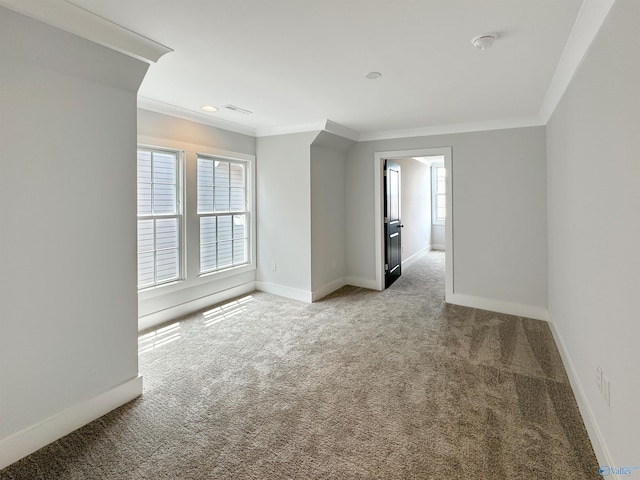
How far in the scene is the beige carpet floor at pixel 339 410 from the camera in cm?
170

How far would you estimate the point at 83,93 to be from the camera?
197 cm

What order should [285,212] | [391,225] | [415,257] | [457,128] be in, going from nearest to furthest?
1. [457,128]
2. [285,212]
3. [391,225]
4. [415,257]

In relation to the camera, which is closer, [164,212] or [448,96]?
[448,96]

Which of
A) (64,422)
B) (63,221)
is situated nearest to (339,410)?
(64,422)

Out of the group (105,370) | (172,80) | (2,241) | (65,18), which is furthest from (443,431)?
(172,80)

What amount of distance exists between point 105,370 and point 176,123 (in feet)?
8.82

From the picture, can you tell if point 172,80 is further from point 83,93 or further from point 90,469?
point 90,469

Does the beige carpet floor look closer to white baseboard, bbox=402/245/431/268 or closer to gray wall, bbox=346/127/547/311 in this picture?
gray wall, bbox=346/127/547/311

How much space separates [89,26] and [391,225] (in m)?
4.47

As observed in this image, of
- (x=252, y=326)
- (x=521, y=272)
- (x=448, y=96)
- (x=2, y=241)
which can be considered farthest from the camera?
(x=521, y=272)

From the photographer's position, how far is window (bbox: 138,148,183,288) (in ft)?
11.6

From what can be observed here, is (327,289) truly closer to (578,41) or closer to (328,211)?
(328,211)

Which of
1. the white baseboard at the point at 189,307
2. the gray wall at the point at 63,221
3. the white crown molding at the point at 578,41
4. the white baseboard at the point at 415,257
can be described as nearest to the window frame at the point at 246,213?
the white baseboard at the point at 189,307

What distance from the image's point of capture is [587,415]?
1.94 m
